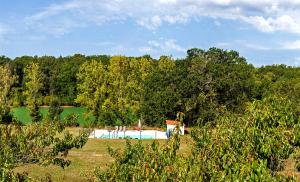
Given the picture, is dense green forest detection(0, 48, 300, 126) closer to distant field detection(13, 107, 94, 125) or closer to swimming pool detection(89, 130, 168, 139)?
swimming pool detection(89, 130, 168, 139)

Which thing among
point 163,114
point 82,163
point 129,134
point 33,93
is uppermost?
point 33,93

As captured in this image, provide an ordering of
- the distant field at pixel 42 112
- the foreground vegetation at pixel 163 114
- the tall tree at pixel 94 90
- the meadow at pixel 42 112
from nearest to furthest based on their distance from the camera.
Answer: the foreground vegetation at pixel 163 114 < the tall tree at pixel 94 90 < the distant field at pixel 42 112 < the meadow at pixel 42 112

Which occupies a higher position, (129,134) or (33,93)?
(33,93)

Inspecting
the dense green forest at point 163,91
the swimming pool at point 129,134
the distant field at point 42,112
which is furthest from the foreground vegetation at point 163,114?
the swimming pool at point 129,134

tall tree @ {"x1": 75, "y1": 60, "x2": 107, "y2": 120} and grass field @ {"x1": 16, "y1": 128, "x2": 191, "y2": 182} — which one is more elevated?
tall tree @ {"x1": 75, "y1": 60, "x2": 107, "y2": 120}

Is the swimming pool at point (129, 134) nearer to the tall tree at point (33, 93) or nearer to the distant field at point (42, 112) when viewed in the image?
the tall tree at point (33, 93)

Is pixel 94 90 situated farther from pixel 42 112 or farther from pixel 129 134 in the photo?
pixel 42 112

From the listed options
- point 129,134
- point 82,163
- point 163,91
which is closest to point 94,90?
point 163,91

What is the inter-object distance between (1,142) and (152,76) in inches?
2165

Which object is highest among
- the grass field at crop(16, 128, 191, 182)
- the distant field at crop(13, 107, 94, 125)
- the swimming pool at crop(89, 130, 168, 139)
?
the distant field at crop(13, 107, 94, 125)

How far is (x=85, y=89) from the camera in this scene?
72.9m

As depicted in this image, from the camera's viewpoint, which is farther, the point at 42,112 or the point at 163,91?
the point at 42,112

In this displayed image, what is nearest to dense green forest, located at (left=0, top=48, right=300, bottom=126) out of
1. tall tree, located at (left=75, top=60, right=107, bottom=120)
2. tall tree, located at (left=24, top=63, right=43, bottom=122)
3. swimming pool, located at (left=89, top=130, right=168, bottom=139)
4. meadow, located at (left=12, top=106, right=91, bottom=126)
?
tall tree, located at (left=75, top=60, right=107, bottom=120)

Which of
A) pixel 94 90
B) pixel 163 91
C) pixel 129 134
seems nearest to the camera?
pixel 129 134
